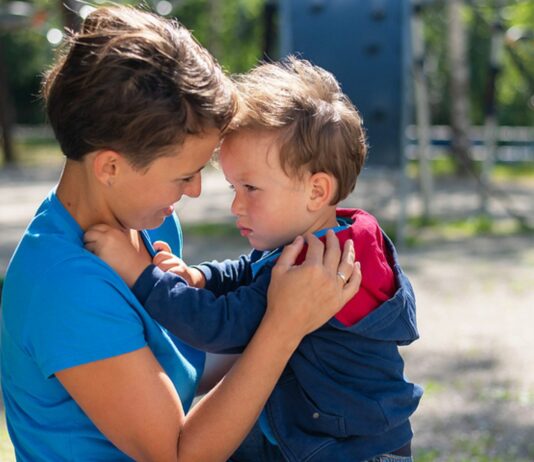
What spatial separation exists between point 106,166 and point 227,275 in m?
0.50

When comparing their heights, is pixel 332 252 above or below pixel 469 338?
above

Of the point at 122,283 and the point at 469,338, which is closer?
the point at 122,283

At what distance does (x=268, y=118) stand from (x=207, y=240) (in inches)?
267

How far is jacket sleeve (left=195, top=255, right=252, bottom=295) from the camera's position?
2.12 metres

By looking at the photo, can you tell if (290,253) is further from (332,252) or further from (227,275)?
(227,275)

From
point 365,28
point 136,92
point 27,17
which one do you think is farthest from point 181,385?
point 27,17

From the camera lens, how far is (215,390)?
69.7 inches

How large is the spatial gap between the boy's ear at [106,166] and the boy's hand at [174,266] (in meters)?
0.27

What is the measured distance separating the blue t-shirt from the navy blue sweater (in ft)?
0.29

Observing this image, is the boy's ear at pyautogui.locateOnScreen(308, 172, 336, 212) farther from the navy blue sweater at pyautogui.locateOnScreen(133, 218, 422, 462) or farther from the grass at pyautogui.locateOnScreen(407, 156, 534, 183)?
the grass at pyautogui.locateOnScreen(407, 156, 534, 183)

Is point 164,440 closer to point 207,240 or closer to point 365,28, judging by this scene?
point 365,28

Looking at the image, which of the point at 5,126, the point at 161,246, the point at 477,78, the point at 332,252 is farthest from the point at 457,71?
the point at 332,252

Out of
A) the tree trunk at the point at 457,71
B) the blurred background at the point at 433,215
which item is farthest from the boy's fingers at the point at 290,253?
the tree trunk at the point at 457,71

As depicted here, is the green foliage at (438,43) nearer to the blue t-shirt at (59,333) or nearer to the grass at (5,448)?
the grass at (5,448)
